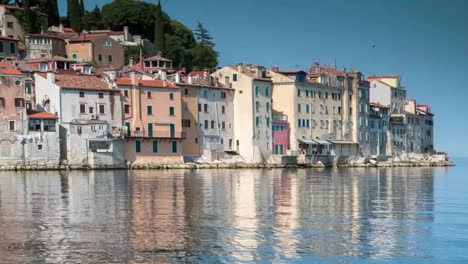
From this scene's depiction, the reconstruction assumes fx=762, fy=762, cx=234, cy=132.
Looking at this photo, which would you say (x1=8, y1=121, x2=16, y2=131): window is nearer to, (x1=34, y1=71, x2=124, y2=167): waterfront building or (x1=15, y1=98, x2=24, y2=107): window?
(x1=15, y1=98, x2=24, y2=107): window

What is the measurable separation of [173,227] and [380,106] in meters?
86.6

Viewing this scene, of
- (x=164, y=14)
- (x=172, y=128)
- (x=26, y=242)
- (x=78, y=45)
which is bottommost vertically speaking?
(x=26, y=242)

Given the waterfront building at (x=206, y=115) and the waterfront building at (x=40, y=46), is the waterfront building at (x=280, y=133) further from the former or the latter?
the waterfront building at (x=40, y=46)

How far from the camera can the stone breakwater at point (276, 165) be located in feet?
234

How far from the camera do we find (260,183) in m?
55.9

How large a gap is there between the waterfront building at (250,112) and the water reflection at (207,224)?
39.1 metres

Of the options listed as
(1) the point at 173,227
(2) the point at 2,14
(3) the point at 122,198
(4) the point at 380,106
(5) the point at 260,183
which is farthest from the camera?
(4) the point at 380,106

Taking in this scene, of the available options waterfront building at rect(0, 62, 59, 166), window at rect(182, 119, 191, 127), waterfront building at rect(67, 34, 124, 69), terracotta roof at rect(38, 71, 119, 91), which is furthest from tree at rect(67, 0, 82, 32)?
waterfront building at rect(0, 62, 59, 166)

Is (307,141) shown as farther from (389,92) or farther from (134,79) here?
(389,92)

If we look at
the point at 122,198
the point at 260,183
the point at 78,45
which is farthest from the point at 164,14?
the point at 122,198

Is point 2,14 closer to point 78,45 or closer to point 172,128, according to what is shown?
point 78,45

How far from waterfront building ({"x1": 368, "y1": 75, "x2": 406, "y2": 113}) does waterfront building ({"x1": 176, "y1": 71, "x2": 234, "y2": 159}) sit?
36509 mm

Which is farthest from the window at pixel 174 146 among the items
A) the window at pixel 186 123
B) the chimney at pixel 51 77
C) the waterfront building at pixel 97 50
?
the waterfront building at pixel 97 50

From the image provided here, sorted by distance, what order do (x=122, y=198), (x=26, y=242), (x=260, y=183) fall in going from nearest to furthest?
1. (x=26, y=242)
2. (x=122, y=198)
3. (x=260, y=183)
